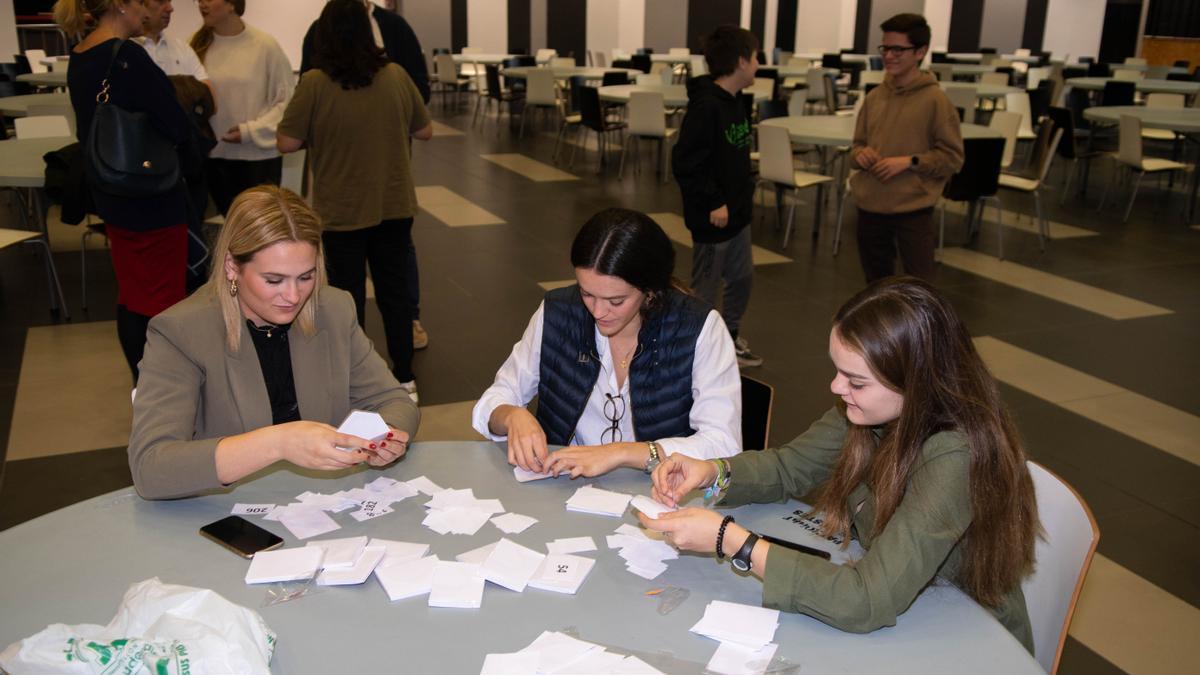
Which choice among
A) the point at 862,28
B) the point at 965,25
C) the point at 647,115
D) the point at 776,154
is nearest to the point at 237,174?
the point at 776,154

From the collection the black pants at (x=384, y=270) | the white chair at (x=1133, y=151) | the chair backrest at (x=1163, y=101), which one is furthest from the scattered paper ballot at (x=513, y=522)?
the chair backrest at (x=1163, y=101)

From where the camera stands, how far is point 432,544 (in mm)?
1804

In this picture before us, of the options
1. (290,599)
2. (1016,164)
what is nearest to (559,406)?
(290,599)

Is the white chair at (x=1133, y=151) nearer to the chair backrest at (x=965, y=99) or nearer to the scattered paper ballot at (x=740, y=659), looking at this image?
the chair backrest at (x=965, y=99)

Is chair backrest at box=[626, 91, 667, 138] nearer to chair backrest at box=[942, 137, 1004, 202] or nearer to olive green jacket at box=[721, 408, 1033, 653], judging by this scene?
chair backrest at box=[942, 137, 1004, 202]

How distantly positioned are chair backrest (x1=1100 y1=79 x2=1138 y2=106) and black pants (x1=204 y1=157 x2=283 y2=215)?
31.8ft

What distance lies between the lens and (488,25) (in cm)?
1794

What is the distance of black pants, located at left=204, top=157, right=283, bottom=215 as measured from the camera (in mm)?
4688

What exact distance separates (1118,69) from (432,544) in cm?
1617

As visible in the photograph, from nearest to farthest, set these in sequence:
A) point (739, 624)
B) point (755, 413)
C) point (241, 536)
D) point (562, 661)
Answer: point (562, 661) < point (739, 624) < point (241, 536) < point (755, 413)

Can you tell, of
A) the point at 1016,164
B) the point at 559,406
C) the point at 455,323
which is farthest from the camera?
the point at 1016,164

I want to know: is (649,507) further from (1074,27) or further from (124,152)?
(1074,27)

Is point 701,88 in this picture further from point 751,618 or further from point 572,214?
point 572,214

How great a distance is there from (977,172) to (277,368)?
571 centimetres
